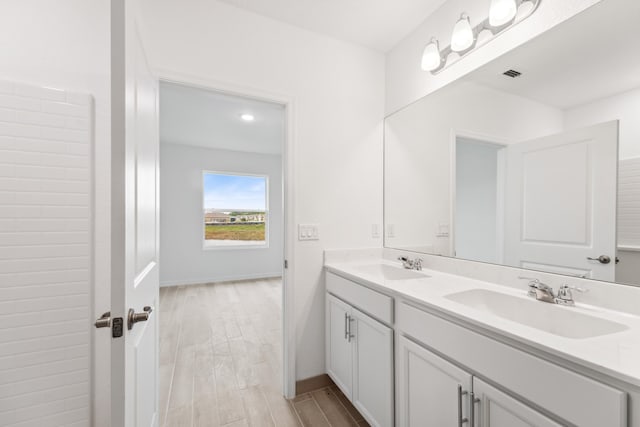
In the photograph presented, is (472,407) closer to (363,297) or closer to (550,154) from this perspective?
(363,297)

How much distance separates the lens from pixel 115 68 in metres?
0.72

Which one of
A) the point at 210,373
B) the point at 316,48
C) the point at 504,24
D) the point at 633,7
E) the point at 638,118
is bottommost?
the point at 210,373

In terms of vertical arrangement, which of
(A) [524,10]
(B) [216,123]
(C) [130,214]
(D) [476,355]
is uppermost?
(B) [216,123]

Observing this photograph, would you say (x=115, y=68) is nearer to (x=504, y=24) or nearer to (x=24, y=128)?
(x=24, y=128)

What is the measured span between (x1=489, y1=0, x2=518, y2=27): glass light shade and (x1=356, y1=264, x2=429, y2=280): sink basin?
1.40 m

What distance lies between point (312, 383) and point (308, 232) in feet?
3.55

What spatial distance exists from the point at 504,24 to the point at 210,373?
2.92m

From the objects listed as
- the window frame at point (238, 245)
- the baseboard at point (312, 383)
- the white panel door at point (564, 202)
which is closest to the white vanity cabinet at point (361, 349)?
the baseboard at point (312, 383)

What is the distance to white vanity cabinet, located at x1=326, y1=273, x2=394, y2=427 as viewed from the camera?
1313 millimetres

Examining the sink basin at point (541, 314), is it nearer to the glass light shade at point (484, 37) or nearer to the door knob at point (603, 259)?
the door knob at point (603, 259)

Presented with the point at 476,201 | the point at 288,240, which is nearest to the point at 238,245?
the point at 288,240

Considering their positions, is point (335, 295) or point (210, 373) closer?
point (335, 295)

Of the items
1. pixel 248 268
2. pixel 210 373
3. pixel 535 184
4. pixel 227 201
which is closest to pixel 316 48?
pixel 535 184

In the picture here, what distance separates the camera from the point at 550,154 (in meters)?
1.19
